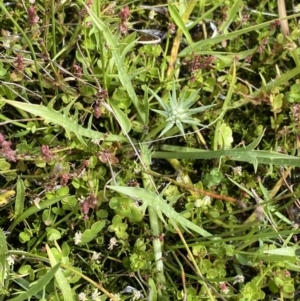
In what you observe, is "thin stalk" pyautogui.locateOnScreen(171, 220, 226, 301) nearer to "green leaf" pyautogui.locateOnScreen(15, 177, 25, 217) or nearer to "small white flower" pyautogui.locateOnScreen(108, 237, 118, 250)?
"small white flower" pyautogui.locateOnScreen(108, 237, 118, 250)

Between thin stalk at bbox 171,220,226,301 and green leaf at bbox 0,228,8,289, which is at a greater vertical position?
green leaf at bbox 0,228,8,289

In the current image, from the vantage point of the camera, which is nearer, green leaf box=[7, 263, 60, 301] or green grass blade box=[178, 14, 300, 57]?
green leaf box=[7, 263, 60, 301]

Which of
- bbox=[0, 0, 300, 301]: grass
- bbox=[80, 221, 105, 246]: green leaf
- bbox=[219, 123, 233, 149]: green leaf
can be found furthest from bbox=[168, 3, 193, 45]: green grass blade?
bbox=[80, 221, 105, 246]: green leaf

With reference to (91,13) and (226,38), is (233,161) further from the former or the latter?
(91,13)

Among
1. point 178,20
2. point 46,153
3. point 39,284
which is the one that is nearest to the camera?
point 39,284

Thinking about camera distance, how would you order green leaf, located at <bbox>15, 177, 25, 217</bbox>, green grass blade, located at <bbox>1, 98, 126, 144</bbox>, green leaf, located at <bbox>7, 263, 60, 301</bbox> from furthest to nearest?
green leaf, located at <bbox>15, 177, 25, 217</bbox>
green grass blade, located at <bbox>1, 98, 126, 144</bbox>
green leaf, located at <bbox>7, 263, 60, 301</bbox>

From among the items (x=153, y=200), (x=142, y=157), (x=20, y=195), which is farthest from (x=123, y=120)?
(x=20, y=195)

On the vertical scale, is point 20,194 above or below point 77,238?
above

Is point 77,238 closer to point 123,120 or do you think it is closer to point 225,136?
point 123,120

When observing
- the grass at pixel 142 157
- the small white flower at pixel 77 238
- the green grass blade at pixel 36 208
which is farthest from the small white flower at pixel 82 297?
the green grass blade at pixel 36 208
